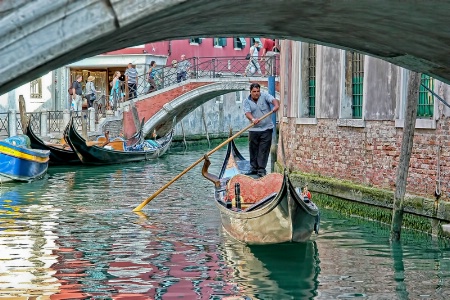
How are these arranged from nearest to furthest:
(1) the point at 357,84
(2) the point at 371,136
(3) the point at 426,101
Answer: (3) the point at 426,101
(2) the point at 371,136
(1) the point at 357,84

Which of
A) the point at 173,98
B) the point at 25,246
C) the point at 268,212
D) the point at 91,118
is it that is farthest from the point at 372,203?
the point at 173,98

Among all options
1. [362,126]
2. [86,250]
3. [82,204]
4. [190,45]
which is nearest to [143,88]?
[190,45]

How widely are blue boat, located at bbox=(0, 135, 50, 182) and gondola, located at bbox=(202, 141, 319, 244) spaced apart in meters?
5.31

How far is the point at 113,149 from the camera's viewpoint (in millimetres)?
15969

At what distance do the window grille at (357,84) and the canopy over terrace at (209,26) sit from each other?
587 centimetres

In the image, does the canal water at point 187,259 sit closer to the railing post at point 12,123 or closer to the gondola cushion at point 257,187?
the gondola cushion at point 257,187

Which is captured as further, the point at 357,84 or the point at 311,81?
the point at 311,81

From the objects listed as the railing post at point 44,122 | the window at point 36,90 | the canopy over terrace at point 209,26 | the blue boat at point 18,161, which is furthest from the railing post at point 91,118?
the canopy over terrace at point 209,26

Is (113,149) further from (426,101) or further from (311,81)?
(426,101)

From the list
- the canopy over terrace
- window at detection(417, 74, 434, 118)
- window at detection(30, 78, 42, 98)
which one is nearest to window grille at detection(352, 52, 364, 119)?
window at detection(417, 74, 434, 118)

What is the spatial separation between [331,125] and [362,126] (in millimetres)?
754

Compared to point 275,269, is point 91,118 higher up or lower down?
higher up

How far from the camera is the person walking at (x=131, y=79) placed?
19050 millimetres

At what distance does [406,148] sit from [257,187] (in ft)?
4.49
